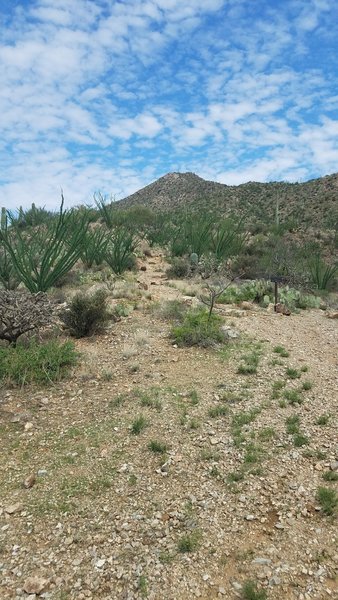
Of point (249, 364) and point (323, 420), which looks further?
point (249, 364)

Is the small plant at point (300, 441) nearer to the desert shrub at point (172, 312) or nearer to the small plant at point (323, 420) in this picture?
the small plant at point (323, 420)

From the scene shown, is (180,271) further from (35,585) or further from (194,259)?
(35,585)

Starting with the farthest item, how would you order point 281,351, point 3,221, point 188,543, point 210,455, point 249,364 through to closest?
point 3,221
point 281,351
point 249,364
point 210,455
point 188,543

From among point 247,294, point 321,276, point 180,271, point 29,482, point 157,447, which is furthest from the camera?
point 180,271

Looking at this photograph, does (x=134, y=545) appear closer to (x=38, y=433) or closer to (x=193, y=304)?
(x=38, y=433)

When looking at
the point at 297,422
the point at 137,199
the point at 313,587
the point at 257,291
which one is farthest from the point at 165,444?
the point at 137,199

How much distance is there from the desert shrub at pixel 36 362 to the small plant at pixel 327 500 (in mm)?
3874

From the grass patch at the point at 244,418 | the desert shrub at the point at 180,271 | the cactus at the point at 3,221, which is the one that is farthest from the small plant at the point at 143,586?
the desert shrub at the point at 180,271

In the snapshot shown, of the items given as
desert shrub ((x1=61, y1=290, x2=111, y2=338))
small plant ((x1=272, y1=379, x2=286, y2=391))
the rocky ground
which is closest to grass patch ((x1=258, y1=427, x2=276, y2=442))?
the rocky ground

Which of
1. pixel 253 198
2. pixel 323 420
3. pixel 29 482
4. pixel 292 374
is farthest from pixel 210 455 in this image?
pixel 253 198

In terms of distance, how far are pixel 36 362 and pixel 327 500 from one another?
434cm

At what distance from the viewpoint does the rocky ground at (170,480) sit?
3.30 metres

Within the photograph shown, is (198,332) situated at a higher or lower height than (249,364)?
higher

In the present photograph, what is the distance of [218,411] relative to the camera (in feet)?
18.2
